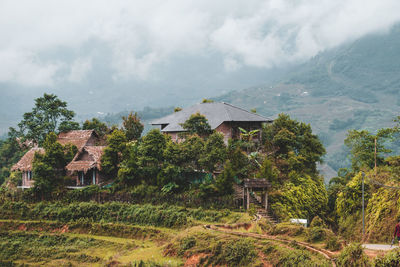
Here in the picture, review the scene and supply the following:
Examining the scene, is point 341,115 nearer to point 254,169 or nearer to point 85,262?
point 254,169

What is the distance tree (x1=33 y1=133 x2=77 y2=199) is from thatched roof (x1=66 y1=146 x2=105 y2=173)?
1.02m

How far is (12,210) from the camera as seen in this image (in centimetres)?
2592

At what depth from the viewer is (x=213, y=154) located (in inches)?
910

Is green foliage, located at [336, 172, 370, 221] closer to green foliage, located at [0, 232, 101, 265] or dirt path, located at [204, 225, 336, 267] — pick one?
dirt path, located at [204, 225, 336, 267]

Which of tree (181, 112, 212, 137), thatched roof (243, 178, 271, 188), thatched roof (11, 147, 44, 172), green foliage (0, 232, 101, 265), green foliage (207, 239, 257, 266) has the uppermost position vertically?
tree (181, 112, 212, 137)

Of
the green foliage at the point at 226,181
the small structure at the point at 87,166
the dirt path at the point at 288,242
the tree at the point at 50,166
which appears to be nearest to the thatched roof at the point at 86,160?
the small structure at the point at 87,166

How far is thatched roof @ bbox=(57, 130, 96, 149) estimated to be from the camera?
101 feet

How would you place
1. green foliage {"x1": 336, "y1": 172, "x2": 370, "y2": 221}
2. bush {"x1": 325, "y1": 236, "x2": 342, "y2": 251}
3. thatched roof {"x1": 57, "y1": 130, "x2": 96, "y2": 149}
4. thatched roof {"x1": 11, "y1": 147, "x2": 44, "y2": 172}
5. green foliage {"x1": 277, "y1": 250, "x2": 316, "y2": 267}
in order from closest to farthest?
green foliage {"x1": 277, "y1": 250, "x2": 316, "y2": 267} → bush {"x1": 325, "y1": 236, "x2": 342, "y2": 251} → green foliage {"x1": 336, "y1": 172, "x2": 370, "y2": 221} → thatched roof {"x1": 11, "y1": 147, "x2": 44, "y2": 172} → thatched roof {"x1": 57, "y1": 130, "x2": 96, "y2": 149}

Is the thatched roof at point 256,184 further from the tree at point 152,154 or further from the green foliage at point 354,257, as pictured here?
the green foliage at point 354,257

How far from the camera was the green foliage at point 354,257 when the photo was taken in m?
9.59

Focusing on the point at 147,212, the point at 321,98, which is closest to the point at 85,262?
the point at 147,212

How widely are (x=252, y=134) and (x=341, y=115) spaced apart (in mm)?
146381

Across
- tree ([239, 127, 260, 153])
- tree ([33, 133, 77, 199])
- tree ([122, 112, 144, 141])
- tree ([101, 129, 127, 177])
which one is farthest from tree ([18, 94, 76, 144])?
tree ([239, 127, 260, 153])

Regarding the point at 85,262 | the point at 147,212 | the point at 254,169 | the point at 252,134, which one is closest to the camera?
the point at 85,262
